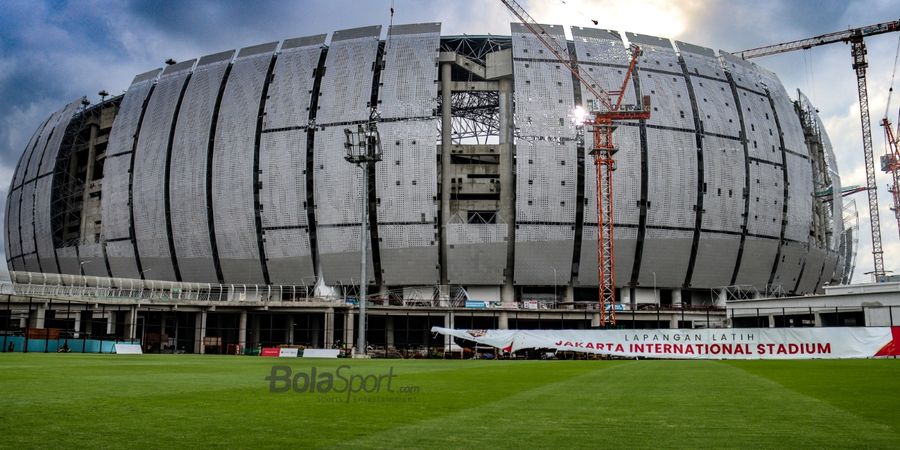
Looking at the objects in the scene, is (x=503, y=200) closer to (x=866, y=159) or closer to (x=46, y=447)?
(x=46, y=447)

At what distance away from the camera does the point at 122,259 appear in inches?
3273

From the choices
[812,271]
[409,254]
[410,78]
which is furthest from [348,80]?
[812,271]

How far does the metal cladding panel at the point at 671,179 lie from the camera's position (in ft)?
243

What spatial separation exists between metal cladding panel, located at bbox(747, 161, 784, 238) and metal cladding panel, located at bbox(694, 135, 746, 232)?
155cm

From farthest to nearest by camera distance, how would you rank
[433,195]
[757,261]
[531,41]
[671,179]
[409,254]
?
[757,261]
[531,41]
[671,179]
[409,254]
[433,195]

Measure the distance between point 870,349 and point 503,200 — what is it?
40250 millimetres

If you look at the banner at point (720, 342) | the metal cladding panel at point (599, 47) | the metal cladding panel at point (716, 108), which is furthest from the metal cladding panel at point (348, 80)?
the banner at point (720, 342)

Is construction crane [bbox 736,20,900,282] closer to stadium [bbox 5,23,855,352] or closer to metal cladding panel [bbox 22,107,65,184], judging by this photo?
stadium [bbox 5,23,855,352]

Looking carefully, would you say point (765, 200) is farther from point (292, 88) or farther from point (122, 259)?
point (122, 259)

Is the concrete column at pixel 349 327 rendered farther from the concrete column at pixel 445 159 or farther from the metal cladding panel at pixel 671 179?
the metal cladding panel at pixel 671 179

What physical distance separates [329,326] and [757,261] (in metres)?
46.9

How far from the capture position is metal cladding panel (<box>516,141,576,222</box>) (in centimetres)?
7188

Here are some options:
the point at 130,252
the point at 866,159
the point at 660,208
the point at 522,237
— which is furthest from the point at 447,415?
the point at 866,159

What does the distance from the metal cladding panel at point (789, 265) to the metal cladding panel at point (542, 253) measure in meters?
26.0
